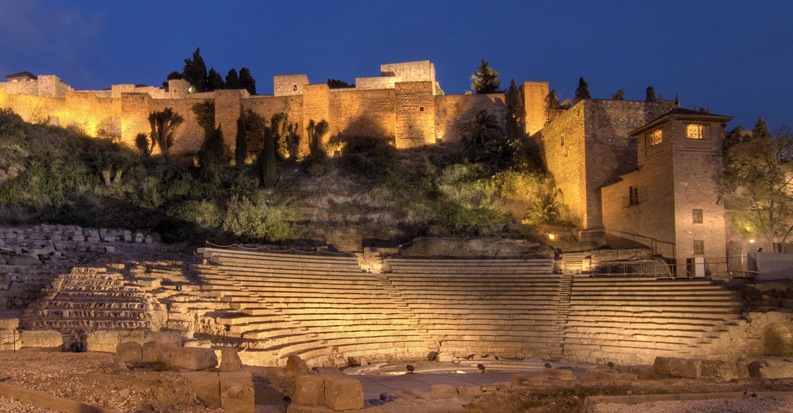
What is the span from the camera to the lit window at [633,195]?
2391 centimetres

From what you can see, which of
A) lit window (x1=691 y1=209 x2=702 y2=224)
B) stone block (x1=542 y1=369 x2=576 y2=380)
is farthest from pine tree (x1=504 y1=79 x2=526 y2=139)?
stone block (x1=542 y1=369 x2=576 y2=380)

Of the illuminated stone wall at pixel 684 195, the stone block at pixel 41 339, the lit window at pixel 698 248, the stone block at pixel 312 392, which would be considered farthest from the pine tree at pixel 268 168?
the stone block at pixel 312 392

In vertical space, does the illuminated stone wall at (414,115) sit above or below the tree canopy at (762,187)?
above

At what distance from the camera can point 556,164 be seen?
2934 cm

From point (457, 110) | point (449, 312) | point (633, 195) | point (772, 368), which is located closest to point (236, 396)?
point (772, 368)

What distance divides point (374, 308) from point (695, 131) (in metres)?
13.4

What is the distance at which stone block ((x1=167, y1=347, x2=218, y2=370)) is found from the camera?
793cm

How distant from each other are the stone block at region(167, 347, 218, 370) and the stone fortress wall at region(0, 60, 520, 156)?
28.0 m

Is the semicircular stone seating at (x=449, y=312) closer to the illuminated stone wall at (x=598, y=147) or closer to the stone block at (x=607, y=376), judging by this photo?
the stone block at (x=607, y=376)

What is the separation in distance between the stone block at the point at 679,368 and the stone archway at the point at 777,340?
22.5 ft

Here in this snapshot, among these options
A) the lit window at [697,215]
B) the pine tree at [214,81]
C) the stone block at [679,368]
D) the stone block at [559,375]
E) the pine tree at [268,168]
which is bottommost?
the stone block at [559,375]

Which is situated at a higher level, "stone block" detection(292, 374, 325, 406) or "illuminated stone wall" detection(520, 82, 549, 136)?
"illuminated stone wall" detection(520, 82, 549, 136)

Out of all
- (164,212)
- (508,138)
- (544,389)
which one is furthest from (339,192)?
(544,389)

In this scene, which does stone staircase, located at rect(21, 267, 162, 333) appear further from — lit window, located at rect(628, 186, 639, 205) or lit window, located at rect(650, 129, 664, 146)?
lit window, located at rect(628, 186, 639, 205)
